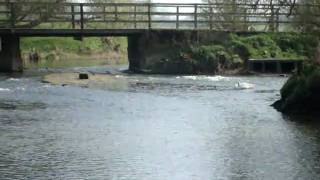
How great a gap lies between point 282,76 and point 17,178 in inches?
1340

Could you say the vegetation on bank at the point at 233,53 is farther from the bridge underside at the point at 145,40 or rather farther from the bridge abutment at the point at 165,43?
the bridge underside at the point at 145,40

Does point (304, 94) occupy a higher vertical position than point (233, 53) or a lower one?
higher

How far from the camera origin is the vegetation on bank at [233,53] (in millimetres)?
50625

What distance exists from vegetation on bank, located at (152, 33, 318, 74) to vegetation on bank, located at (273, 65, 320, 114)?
21449mm

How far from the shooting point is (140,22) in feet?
175

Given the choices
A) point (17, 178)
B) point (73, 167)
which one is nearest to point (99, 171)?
point (73, 167)

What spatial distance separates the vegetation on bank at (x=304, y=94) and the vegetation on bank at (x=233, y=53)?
70.4ft

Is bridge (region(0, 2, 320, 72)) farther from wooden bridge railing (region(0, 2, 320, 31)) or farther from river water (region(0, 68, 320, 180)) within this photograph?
river water (region(0, 68, 320, 180))

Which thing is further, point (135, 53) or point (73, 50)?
point (73, 50)

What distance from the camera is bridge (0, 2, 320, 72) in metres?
51.9

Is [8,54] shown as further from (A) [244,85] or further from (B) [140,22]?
(A) [244,85]

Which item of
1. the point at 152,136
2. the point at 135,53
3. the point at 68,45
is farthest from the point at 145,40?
the point at 68,45

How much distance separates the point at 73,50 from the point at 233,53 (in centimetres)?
3525

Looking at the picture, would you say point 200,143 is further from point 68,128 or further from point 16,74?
point 16,74
